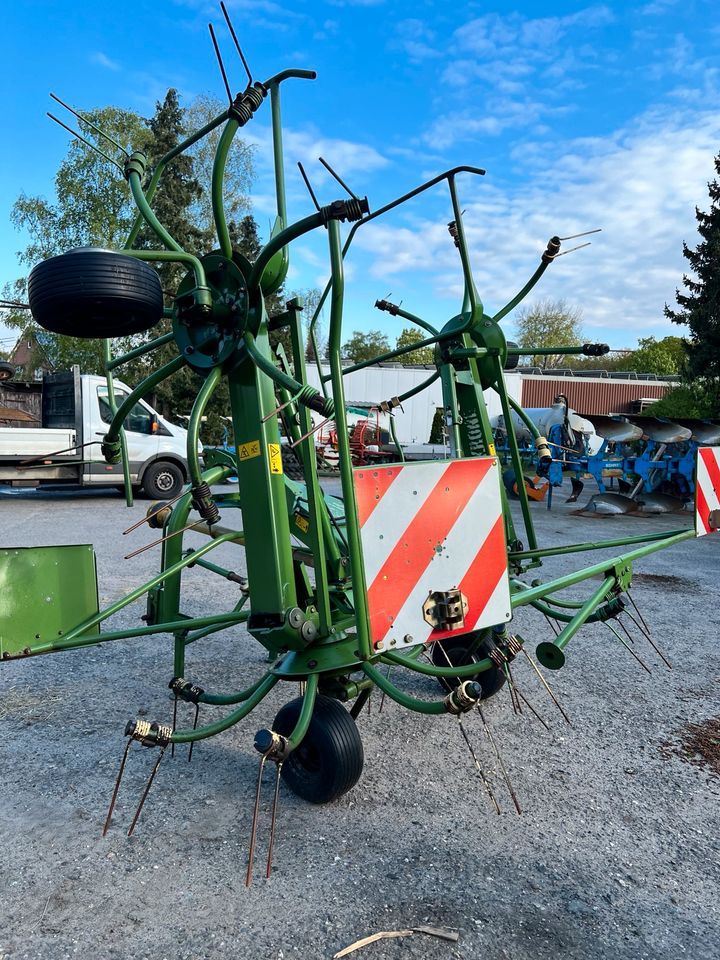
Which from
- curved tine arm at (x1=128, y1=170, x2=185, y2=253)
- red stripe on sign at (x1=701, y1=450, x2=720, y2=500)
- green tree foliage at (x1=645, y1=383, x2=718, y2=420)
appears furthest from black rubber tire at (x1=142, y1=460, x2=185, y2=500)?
green tree foliage at (x1=645, y1=383, x2=718, y2=420)

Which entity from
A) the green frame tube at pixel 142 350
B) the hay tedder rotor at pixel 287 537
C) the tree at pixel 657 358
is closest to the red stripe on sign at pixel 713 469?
the hay tedder rotor at pixel 287 537

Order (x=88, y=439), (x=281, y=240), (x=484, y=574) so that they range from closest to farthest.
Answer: (x=281, y=240)
(x=484, y=574)
(x=88, y=439)

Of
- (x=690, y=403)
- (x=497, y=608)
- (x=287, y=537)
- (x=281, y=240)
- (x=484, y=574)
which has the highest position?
(x=281, y=240)

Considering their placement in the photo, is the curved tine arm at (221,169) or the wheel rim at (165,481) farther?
the wheel rim at (165,481)

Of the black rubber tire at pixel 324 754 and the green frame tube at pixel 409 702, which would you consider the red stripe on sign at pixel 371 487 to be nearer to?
the green frame tube at pixel 409 702

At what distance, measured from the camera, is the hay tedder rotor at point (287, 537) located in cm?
229

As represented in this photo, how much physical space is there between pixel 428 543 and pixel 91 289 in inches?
53.9

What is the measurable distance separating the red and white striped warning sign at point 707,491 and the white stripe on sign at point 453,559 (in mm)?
1553

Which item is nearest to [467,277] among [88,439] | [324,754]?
[324,754]

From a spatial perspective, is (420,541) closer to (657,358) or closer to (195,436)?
(195,436)

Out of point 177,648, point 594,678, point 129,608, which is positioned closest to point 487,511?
point 177,648

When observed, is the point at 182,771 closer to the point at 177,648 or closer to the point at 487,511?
the point at 177,648

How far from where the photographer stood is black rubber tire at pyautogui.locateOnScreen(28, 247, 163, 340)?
217 cm

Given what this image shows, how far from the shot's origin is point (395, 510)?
2428mm
